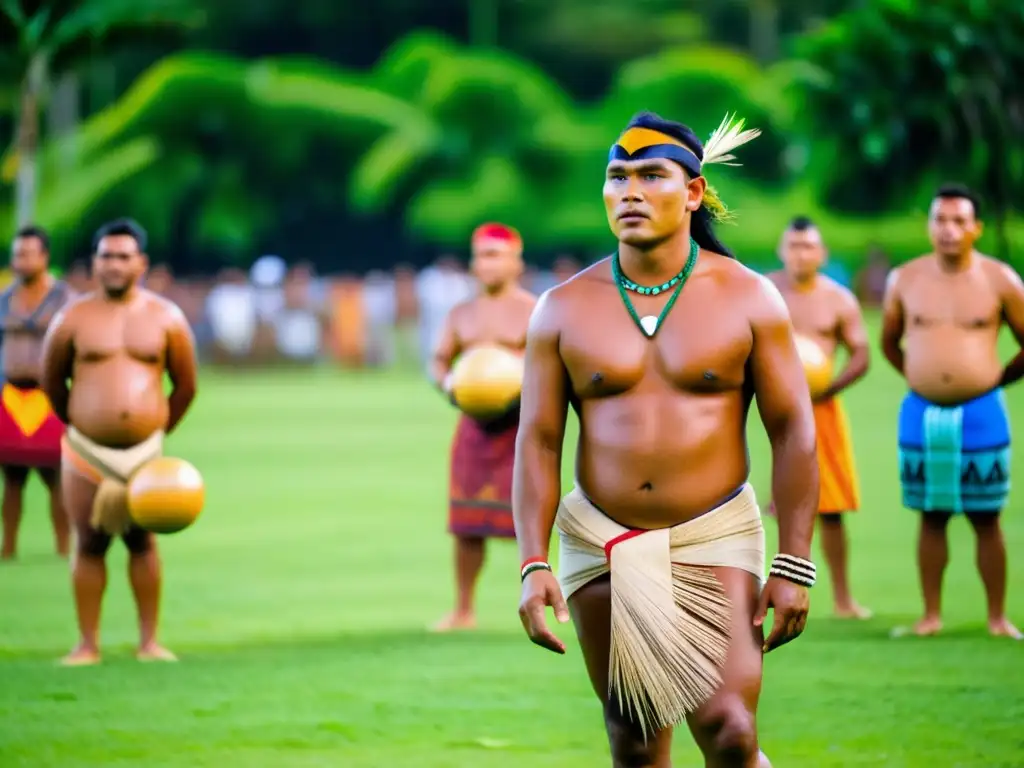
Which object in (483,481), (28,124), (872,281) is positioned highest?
(28,124)

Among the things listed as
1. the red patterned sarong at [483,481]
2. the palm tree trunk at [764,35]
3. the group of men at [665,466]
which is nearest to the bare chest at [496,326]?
the red patterned sarong at [483,481]

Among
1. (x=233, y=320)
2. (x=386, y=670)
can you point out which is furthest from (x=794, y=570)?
(x=233, y=320)

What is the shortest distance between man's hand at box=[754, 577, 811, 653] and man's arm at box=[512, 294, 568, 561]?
0.62 metres

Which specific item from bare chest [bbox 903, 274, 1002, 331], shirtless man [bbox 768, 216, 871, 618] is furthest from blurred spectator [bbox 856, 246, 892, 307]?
bare chest [bbox 903, 274, 1002, 331]

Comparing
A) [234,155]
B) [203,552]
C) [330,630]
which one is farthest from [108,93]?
[330,630]

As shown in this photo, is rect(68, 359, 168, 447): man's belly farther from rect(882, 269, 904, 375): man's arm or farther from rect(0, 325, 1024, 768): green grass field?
rect(882, 269, 904, 375): man's arm

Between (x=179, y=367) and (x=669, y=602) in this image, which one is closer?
(x=669, y=602)

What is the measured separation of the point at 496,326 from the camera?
33.6ft

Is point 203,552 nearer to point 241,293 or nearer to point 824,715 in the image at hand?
point 824,715

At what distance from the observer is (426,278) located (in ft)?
117

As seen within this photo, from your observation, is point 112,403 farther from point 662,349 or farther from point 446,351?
point 662,349

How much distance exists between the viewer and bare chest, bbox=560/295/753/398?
5.23 m

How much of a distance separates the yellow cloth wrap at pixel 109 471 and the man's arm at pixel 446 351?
198 centimetres

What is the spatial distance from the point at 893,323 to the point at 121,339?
12.3 ft
